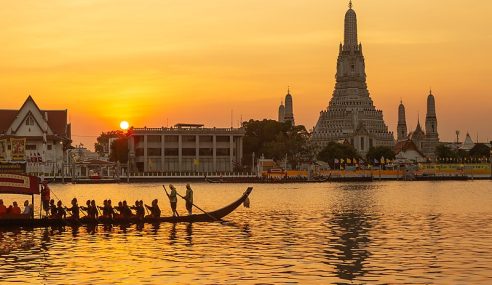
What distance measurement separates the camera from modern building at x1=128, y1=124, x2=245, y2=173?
195 m

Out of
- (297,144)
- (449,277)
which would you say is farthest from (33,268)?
(297,144)

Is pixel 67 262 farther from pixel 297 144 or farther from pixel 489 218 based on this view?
pixel 297 144

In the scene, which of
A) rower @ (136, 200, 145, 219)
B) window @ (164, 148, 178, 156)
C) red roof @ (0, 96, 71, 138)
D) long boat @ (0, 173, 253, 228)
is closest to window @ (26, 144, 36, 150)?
red roof @ (0, 96, 71, 138)

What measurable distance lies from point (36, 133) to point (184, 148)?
34.7m

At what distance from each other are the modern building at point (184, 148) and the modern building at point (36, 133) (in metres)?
19.6

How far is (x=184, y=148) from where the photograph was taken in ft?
641

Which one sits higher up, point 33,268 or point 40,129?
→ point 40,129

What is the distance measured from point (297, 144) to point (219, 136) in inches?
723

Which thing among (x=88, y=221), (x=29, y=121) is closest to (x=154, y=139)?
(x=29, y=121)

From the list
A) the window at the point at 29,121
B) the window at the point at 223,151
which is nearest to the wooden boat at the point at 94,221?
the window at the point at 29,121

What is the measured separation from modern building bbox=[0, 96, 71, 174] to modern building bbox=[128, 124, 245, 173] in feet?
64.2

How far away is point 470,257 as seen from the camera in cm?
3516

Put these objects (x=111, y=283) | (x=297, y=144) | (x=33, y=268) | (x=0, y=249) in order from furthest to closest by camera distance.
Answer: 1. (x=297, y=144)
2. (x=0, y=249)
3. (x=33, y=268)
4. (x=111, y=283)

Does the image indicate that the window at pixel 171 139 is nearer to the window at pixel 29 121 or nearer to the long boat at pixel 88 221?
the window at pixel 29 121
